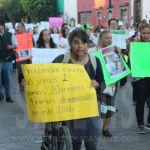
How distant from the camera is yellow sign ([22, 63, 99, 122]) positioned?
522 centimetres

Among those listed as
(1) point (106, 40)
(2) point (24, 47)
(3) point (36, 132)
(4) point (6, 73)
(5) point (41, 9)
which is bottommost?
(5) point (41, 9)

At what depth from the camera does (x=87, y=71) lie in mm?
5434

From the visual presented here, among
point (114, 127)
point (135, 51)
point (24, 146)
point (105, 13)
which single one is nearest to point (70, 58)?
point (24, 146)

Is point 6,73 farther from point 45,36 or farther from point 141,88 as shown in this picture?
point 141,88

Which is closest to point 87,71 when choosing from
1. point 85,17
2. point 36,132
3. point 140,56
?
point 140,56

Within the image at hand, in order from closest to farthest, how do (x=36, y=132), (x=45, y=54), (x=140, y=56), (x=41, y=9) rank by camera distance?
1. (x=140, y=56)
2. (x=36, y=132)
3. (x=45, y=54)
4. (x=41, y=9)

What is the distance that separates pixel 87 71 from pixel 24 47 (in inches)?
276

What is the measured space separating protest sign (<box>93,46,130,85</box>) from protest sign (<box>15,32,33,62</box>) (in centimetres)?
498

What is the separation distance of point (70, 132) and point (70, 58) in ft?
2.45

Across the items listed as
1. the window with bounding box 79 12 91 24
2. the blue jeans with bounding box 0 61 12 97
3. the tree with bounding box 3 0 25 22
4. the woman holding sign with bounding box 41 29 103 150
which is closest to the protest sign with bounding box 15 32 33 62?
the blue jeans with bounding box 0 61 12 97

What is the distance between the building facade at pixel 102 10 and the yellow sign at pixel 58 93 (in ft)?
64.8

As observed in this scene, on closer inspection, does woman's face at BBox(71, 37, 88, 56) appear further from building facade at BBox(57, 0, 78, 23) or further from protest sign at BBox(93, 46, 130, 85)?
building facade at BBox(57, 0, 78, 23)

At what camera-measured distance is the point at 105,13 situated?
113ft

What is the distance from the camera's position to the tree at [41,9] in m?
44.4
